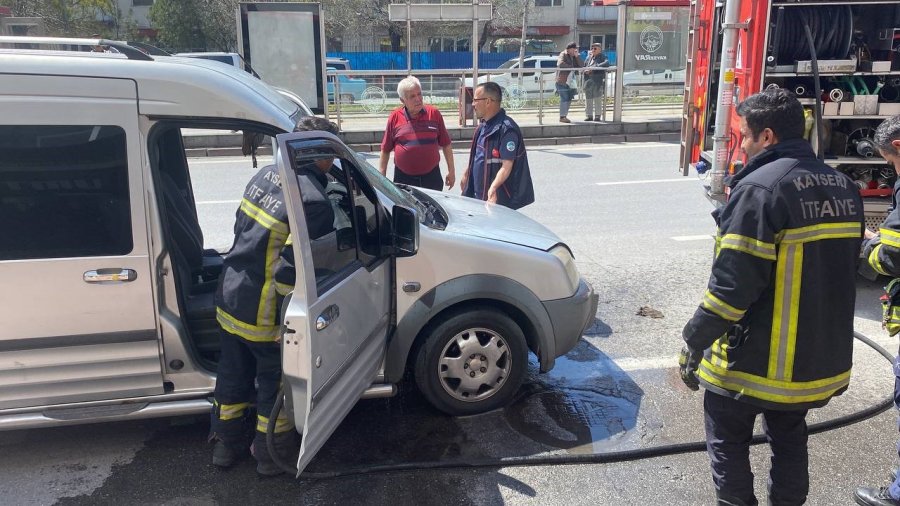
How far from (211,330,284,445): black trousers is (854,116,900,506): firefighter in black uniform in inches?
105

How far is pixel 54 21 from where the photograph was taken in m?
27.9

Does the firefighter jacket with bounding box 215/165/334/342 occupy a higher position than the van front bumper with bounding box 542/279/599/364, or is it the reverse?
the firefighter jacket with bounding box 215/165/334/342

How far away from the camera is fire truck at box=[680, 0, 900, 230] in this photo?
5.83 meters

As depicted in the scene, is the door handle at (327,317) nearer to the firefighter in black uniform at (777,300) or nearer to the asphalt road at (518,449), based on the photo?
the asphalt road at (518,449)

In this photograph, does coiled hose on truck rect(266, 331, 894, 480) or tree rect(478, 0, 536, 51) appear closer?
coiled hose on truck rect(266, 331, 894, 480)

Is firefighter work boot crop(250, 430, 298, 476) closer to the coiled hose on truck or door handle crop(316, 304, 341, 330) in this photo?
the coiled hose on truck

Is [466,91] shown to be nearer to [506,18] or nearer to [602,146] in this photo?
[602,146]

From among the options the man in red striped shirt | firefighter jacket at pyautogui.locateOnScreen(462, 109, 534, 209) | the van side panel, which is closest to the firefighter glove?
the van side panel

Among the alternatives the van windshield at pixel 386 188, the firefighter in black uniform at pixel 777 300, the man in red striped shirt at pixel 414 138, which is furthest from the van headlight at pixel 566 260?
the man in red striped shirt at pixel 414 138

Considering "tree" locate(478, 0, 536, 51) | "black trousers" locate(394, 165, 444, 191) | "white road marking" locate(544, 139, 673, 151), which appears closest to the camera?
"black trousers" locate(394, 165, 444, 191)

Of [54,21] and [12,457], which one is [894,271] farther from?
[54,21]

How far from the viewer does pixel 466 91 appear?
15.8 metres

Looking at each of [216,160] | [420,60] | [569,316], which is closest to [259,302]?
[569,316]

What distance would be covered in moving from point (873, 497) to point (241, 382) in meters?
2.88
